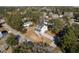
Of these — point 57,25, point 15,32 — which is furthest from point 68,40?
point 15,32

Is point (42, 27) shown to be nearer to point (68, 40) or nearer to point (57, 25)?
point (57, 25)

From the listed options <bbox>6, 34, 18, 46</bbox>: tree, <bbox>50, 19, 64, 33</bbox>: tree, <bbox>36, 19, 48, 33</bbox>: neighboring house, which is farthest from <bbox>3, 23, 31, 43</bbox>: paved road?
<bbox>50, 19, 64, 33</bbox>: tree

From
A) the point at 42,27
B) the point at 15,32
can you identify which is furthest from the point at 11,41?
the point at 42,27

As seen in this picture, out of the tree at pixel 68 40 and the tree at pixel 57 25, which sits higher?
the tree at pixel 57 25

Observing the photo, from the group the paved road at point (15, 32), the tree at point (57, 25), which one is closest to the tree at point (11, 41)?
the paved road at point (15, 32)

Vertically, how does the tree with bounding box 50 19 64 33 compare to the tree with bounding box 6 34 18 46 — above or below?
above

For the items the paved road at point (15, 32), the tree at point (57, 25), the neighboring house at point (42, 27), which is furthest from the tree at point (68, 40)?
the paved road at point (15, 32)

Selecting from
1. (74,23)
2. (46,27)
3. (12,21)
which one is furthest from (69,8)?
(12,21)

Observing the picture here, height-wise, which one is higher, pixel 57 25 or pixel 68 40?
pixel 57 25

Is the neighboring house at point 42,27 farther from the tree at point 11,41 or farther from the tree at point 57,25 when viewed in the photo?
the tree at point 11,41

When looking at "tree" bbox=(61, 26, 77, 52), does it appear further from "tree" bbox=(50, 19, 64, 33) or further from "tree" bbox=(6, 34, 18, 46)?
"tree" bbox=(6, 34, 18, 46)
